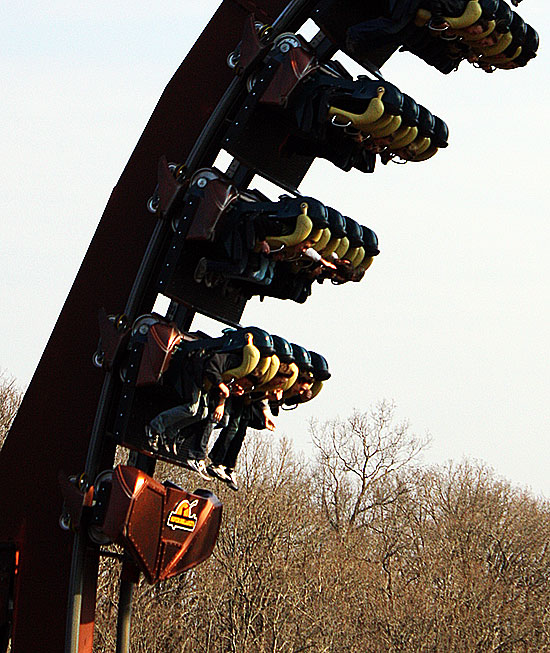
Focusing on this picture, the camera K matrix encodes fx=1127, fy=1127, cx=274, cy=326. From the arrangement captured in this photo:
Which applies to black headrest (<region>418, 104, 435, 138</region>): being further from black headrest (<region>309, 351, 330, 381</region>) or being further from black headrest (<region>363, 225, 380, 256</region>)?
black headrest (<region>309, 351, 330, 381</region>)

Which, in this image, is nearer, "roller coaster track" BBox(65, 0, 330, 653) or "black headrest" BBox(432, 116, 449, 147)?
"roller coaster track" BBox(65, 0, 330, 653)

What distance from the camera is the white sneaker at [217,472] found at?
32.7 ft

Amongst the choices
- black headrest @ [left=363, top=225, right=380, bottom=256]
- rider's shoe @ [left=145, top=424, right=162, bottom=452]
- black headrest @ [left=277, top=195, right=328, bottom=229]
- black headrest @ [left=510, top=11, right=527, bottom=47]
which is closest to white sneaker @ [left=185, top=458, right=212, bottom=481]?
rider's shoe @ [left=145, top=424, right=162, bottom=452]

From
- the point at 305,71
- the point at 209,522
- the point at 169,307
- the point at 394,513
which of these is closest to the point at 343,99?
the point at 305,71

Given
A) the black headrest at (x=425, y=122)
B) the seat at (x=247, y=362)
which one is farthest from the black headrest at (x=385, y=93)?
the seat at (x=247, y=362)

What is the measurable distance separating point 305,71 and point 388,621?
22.8 meters

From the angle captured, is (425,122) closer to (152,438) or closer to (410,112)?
(410,112)

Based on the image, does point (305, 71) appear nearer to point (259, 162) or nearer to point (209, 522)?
point (259, 162)

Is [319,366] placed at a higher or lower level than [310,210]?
lower

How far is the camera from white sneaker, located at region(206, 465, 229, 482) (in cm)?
996

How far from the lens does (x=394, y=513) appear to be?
4516 cm

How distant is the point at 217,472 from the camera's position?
10023mm

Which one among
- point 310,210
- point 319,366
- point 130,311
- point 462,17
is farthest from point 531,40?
point 130,311

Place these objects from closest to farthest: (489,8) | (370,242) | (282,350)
A: (282,350), (489,8), (370,242)
